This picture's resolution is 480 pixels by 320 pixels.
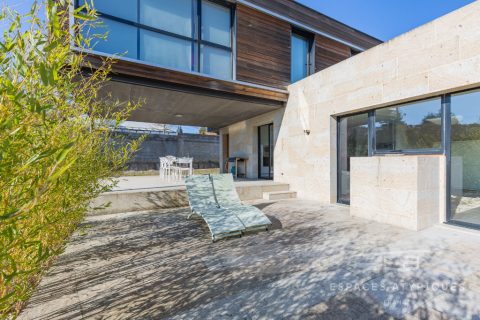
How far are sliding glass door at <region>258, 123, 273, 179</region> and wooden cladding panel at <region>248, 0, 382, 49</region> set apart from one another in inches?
139

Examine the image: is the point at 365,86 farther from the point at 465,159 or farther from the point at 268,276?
the point at 268,276

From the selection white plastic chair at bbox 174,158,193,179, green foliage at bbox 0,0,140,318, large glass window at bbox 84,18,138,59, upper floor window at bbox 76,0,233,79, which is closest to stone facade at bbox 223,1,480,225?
upper floor window at bbox 76,0,233,79

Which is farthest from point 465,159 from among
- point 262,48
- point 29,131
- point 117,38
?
point 117,38

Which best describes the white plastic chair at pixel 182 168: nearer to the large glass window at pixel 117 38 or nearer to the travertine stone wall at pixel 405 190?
the large glass window at pixel 117 38

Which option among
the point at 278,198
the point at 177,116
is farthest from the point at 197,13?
the point at 278,198

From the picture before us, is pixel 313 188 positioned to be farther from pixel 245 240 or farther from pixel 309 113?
pixel 245 240

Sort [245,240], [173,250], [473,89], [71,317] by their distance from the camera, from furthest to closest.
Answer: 1. [473,89]
2. [245,240]
3. [173,250]
4. [71,317]

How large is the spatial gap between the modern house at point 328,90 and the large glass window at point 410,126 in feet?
0.06

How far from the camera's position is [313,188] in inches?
250

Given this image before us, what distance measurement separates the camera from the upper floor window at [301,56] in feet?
24.4

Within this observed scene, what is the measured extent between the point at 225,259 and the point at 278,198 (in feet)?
13.5

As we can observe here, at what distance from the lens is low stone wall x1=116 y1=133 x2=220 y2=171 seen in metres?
14.6

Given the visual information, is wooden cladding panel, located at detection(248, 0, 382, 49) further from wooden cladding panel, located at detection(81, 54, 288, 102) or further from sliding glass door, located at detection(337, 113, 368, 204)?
sliding glass door, located at detection(337, 113, 368, 204)

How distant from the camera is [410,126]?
450cm
